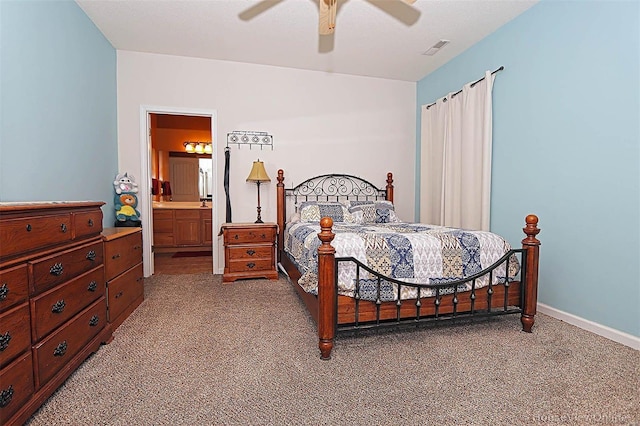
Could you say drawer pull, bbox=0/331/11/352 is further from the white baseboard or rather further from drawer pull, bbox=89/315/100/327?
the white baseboard

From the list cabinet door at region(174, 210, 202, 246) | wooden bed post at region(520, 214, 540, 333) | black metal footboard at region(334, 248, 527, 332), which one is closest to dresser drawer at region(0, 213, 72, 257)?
black metal footboard at region(334, 248, 527, 332)

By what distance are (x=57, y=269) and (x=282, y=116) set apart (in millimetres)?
3098

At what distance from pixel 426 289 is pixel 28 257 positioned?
7.04ft

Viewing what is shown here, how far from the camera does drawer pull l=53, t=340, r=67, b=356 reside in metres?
1.51

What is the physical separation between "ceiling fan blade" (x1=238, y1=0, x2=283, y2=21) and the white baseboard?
3496mm

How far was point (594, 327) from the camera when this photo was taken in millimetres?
2289

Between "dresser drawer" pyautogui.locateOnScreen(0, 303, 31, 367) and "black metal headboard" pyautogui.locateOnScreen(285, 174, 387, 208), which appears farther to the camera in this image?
"black metal headboard" pyautogui.locateOnScreen(285, 174, 387, 208)

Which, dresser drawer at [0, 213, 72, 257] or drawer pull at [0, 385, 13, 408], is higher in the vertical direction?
dresser drawer at [0, 213, 72, 257]

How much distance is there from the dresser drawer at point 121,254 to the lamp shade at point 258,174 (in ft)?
4.61

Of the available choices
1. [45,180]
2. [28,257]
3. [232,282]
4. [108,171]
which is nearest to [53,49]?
[45,180]

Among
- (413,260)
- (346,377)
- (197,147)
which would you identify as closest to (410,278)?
(413,260)

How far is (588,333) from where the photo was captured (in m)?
2.27

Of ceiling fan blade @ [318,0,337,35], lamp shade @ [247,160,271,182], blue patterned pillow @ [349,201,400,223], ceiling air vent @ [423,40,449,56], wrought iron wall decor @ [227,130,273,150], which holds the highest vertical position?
ceiling air vent @ [423,40,449,56]

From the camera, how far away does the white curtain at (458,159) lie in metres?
3.23
